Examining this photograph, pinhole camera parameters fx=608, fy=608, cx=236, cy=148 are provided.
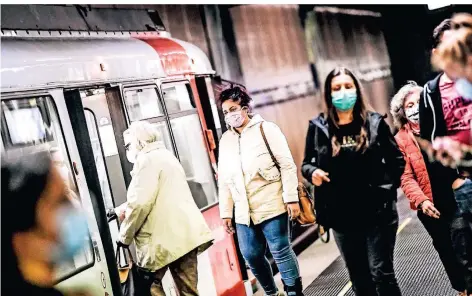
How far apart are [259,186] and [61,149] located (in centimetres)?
135

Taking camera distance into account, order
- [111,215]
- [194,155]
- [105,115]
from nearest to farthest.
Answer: [111,215]
[105,115]
[194,155]

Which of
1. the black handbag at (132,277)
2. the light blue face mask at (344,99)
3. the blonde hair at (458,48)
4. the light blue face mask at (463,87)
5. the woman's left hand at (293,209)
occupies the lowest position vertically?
the black handbag at (132,277)

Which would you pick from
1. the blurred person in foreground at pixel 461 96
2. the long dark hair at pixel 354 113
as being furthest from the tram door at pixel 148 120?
the blurred person in foreground at pixel 461 96

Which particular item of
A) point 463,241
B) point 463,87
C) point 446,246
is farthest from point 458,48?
point 446,246

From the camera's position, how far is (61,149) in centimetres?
348

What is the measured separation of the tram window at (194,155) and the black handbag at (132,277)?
1.08 metres

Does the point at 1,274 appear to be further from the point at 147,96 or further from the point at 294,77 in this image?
the point at 294,77

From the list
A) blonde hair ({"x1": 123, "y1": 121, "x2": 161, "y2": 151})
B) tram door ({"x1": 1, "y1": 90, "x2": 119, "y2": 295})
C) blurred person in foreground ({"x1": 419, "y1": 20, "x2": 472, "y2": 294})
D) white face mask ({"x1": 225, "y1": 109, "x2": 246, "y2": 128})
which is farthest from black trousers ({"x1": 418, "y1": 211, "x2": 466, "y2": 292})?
tram door ({"x1": 1, "y1": 90, "x2": 119, "y2": 295})

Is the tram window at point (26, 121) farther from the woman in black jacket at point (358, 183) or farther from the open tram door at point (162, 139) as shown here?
the woman in black jacket at point (358, 183)

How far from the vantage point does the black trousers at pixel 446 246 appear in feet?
13.1

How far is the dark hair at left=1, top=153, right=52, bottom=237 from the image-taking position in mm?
3016

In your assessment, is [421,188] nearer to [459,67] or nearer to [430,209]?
[430,209]

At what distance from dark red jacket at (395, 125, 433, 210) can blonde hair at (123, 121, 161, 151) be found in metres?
1.63

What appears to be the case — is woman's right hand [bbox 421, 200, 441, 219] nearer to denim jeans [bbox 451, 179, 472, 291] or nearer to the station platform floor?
denim jeans [bbox 451, 179, 472, 291]
